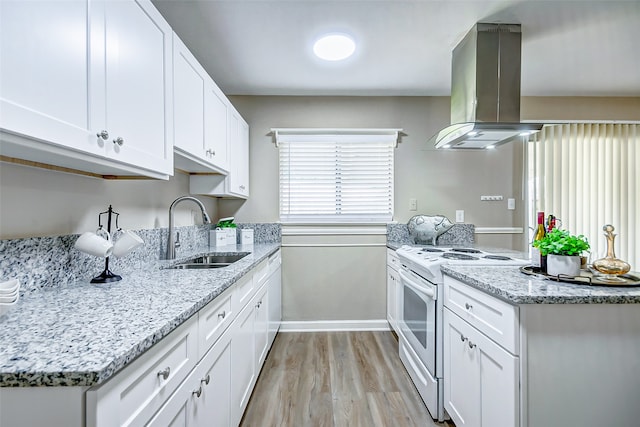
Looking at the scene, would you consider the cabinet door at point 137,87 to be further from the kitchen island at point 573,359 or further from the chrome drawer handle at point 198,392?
the kitchen island at point 573,359

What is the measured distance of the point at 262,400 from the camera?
6.07 feet

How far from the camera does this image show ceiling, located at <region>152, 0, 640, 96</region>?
177 centimetres

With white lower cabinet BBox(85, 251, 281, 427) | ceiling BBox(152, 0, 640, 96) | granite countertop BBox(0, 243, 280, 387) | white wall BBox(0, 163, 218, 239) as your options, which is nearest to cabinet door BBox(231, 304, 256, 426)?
white lower cabinet BBox(85, 251, 281, 427)

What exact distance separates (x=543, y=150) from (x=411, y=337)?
235 cm

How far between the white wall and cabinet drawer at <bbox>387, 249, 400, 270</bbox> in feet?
6.10

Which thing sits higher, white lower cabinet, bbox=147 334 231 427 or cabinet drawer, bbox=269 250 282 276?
cabinet drawer, bbox=269 250 282 276

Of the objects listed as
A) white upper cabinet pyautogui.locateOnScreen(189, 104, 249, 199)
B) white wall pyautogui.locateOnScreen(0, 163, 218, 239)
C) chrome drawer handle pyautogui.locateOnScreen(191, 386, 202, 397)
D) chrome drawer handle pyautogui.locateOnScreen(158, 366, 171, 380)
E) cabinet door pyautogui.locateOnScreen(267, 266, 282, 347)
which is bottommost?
cabinet door pyautogui.locateOnScreen(267, 266, 282, 347)

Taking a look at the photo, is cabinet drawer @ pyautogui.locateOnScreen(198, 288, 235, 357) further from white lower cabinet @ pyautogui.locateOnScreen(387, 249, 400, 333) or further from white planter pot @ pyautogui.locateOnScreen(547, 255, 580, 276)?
white lower cabinet @ pyautogui.locateOnScreen(387, 249, 400, 333)

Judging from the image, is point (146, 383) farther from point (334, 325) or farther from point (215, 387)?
point (334, 325)

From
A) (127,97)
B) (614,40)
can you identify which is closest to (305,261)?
(127,97)

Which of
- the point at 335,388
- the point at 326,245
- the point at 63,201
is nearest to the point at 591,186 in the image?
the point at 326,245

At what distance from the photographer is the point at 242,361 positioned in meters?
1.54

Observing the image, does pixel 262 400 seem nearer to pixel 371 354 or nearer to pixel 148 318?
pixel 371 354

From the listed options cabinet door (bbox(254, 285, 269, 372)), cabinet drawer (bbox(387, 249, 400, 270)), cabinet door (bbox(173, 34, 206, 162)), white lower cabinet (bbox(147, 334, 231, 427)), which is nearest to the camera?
white lower cabinet (bbox(147, 334, 231, 427))
